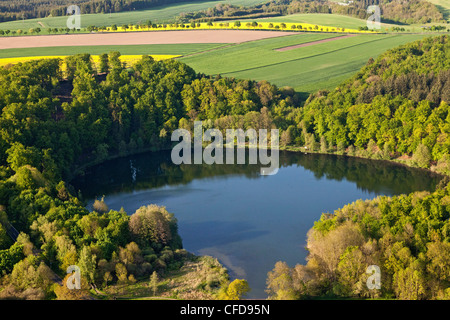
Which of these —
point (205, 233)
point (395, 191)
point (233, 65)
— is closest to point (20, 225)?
point (205, 233)

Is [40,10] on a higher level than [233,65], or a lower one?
higher

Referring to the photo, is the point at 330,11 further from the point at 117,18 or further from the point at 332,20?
the point at 117,18

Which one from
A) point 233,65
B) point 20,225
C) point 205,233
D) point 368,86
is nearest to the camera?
point 20,225

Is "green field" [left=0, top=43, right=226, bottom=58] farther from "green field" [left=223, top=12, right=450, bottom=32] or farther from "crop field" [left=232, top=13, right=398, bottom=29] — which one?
"green field" [left=223, top=12, right=450, bottom=32]

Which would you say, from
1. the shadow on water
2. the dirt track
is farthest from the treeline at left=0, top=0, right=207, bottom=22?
the shadow on water

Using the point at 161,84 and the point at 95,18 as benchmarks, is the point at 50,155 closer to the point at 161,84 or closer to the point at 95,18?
the point at 161,84

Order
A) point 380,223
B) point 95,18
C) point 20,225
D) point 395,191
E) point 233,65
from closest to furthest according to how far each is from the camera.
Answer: point 380,223 < point 20,225 < point 395,191 < point 233,65 < point 95,18

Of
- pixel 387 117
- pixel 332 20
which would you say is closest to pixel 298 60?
pixel 332 20

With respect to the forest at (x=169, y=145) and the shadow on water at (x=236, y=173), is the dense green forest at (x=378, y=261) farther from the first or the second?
the shadow on water at (x=236, y=173)

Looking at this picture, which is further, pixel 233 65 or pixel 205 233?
pixel 233 65
